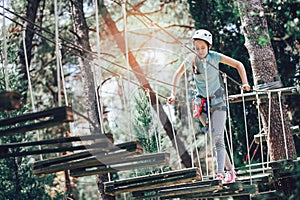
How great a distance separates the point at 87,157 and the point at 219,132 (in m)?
1.18

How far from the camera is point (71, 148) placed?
3684 mm

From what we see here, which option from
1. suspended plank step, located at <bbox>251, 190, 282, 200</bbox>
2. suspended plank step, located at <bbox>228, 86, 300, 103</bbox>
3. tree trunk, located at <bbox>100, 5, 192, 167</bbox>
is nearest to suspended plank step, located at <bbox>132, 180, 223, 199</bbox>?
suspended plank step, located at <bbox>251, 190, 282, 200</bbox>

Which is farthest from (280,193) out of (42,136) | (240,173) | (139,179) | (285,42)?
(42,136)

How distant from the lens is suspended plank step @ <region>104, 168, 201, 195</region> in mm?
4375

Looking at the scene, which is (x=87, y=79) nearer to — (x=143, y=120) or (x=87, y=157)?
(x=143, y=120)

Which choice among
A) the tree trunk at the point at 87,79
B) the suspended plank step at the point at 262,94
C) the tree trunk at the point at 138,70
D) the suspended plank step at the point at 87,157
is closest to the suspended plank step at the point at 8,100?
the suspended plank step at the point at 87,157

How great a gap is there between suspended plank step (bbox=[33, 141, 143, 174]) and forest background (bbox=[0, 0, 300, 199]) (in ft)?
10.0

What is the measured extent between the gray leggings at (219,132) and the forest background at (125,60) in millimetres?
2319

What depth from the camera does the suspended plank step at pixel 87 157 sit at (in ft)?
12.4

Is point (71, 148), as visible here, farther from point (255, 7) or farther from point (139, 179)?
point (255, 7)

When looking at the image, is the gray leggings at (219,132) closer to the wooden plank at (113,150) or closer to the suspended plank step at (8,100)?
the wooden plank at (113,150)

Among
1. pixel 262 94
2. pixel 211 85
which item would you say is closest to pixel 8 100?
pixel 211 85

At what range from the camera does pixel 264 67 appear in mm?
6641

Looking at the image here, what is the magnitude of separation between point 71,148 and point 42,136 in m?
7.27
